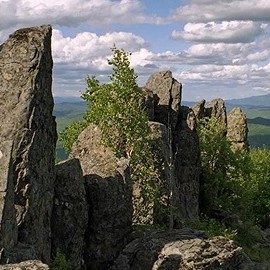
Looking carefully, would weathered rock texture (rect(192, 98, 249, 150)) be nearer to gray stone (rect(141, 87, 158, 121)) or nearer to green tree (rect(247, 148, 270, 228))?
green tree (rect(247, 148, 270, 228))

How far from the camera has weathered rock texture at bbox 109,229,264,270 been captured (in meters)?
33.9

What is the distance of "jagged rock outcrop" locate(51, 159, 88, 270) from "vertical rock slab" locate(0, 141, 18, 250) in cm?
756

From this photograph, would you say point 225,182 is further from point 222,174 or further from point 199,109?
point 199,109

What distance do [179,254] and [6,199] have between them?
46.8 feet

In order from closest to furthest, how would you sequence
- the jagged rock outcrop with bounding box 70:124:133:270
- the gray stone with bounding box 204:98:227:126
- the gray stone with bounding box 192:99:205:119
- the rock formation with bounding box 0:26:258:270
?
the rock formation with bounding box 0:26:258:270
the jagged rock outcrop with bounding box 70:124:133:270
the gray stone with bounding box 192:99:205:119
the gray stone with bounding box 204:98:227:126

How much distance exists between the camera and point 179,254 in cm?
3428

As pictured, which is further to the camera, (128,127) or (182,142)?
(182,142)

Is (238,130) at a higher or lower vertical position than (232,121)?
lower

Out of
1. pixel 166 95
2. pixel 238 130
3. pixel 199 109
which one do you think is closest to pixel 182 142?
pixel 166 95

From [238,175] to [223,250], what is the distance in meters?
51.4

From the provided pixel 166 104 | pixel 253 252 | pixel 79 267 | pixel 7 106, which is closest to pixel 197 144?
pixel 166 104

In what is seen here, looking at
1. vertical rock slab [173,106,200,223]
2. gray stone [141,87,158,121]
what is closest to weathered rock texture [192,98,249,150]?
vertical rock slab [173,106,200,223]

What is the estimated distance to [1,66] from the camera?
31328 millimetres

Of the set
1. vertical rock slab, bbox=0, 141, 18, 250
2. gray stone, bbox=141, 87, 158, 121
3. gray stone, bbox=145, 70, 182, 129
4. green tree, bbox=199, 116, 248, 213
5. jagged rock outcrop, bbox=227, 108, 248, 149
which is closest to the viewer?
vertical rock slab, bbox=0, 141, 18, 250
